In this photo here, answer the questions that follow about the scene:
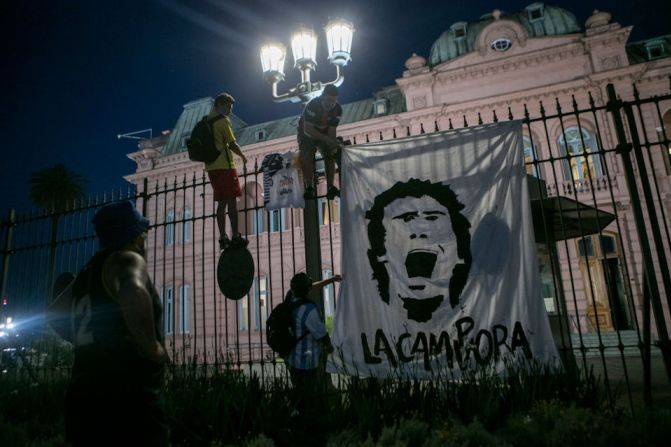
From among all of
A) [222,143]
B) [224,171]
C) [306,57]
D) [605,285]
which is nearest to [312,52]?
[306,57]

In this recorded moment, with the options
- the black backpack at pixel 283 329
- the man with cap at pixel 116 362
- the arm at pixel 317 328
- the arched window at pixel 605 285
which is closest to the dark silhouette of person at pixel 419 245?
the arm at pixel 317 328

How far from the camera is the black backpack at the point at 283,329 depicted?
16.5 feet

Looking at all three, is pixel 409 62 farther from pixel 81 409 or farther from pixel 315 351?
pixel 81 409

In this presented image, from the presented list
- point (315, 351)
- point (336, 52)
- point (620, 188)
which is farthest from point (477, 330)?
point (620, 188)

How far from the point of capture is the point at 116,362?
229 centimetres

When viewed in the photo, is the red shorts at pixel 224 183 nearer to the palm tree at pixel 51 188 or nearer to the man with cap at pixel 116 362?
the man with cap at pixel 116 362

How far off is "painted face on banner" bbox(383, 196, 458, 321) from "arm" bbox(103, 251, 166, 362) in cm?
294

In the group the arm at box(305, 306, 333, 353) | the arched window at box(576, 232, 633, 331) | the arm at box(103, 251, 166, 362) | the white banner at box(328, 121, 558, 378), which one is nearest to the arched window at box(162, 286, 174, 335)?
the arm at box(305, 306, 333, 353)

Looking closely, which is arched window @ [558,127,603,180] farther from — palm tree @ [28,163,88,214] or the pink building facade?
palm tree @ [28,163,88,214]

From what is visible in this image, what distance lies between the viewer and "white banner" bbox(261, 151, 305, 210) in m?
6.08

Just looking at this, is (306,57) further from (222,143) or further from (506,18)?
(506,18)

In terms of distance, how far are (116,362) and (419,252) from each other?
3360 mm

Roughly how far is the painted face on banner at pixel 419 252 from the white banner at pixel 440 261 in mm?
11

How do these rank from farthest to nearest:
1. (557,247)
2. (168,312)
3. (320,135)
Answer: (168,312) → (557,247) → (320,135)
